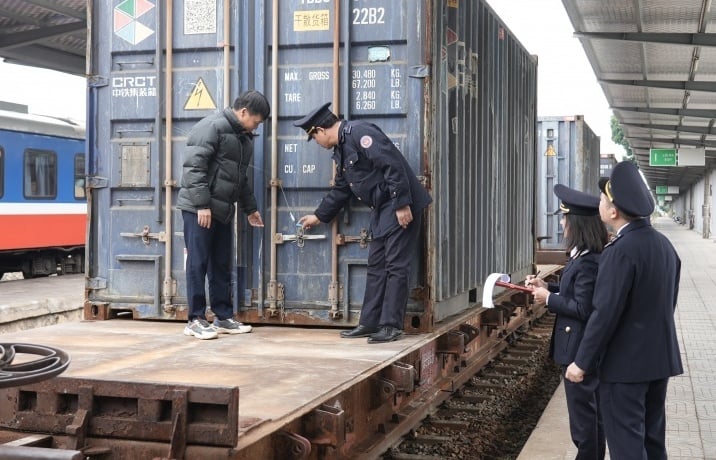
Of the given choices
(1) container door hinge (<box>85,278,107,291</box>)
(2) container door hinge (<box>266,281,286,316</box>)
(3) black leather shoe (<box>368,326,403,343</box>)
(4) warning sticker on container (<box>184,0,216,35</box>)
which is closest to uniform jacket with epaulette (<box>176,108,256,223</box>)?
(2) container door hinge (<box>266,281,286,316</box>)

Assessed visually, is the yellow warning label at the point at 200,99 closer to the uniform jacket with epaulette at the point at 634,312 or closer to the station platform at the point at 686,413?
the station platform at the point at 686,413

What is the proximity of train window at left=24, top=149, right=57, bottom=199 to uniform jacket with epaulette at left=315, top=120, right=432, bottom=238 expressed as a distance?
37.3 ft

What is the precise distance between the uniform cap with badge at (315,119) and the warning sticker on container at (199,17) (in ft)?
3.72

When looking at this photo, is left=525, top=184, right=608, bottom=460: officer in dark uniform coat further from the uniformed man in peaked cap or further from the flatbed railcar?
the flatbed railcar

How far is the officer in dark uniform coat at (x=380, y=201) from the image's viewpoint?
5.52 m

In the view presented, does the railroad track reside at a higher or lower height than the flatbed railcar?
lower

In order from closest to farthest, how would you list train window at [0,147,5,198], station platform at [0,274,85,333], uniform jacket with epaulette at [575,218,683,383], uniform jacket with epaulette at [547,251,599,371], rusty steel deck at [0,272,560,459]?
rusty steel deck at [0,272,560,459] < uniform jacket with epaulette at [575,218,683,383] < uniform jacket with epaulette at [547,251,599,371] < station platform at [0,274,85,333] < train window at [0,147,5,198]

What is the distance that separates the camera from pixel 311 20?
237 inches

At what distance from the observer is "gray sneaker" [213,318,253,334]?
19.1ft

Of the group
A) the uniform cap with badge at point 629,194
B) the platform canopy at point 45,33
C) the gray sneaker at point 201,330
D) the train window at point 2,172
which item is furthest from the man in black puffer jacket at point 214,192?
the train window at point 2,172

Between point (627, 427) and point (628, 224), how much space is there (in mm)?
885

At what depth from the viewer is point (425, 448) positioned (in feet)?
18.4

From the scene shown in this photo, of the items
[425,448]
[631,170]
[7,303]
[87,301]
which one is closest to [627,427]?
[631,170]

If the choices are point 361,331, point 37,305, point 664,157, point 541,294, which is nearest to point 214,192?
point 361,331
